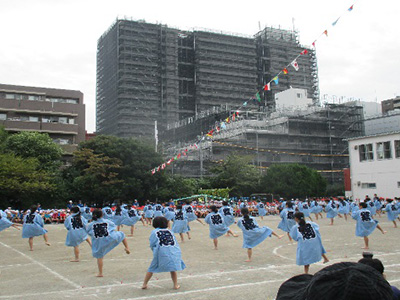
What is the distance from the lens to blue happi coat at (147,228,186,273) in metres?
7.59

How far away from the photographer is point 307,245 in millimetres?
8555

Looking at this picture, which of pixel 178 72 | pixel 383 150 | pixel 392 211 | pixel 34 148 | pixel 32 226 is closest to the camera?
pixel 32 226

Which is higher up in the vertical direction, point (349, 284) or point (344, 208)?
point (349, 284)

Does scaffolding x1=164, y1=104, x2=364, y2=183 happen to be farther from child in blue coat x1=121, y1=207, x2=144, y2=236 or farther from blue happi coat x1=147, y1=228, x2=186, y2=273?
blue happi coat x1=147, y1=228, x2=186, y2=273

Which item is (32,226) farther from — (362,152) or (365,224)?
(362,152)

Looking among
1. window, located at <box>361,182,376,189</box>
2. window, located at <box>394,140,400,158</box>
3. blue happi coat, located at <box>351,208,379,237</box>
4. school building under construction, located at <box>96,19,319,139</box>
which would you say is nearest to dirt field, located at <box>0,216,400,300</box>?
blue happi coat, located at <box>351,208,379,237</box>

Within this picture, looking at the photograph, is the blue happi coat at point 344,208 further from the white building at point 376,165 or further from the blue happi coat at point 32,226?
the blue happi coat at point 32,226

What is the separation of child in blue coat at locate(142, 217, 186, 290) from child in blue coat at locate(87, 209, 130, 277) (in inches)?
67.5

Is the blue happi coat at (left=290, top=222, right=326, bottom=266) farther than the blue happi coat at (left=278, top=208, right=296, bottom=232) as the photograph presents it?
No

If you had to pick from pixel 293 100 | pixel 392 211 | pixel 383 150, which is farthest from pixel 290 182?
pixel 392 211

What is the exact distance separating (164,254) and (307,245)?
10.6 feet

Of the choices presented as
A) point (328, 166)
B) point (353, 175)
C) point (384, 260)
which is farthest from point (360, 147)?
point (384, 260)

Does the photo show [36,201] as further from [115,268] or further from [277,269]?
[277,269]

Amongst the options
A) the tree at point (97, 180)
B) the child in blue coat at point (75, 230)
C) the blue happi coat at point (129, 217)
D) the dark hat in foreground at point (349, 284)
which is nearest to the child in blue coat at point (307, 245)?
the child in blue coat at point (75, 230)
